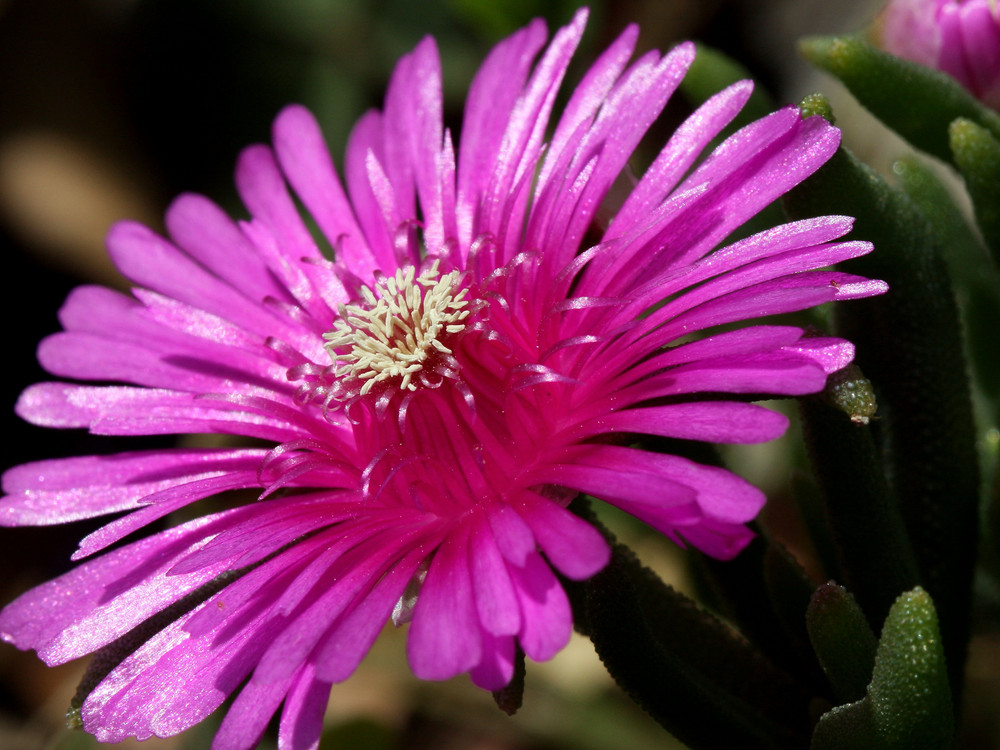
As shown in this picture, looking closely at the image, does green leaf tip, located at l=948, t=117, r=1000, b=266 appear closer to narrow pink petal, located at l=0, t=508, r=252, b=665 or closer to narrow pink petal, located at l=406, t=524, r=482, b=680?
narrow pink petal, located at l=406, t=524, r=482, b=680

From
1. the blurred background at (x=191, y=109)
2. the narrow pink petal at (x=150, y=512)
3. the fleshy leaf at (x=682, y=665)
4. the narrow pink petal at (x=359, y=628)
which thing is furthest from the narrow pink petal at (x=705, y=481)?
the blurred background at (x=191, y=109)

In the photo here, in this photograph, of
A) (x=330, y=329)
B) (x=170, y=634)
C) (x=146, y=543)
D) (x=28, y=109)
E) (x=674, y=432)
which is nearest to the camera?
(x=674, y=432)

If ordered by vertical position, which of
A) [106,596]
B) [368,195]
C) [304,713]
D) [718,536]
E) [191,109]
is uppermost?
[191,109]

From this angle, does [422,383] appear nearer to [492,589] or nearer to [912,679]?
[492,589]

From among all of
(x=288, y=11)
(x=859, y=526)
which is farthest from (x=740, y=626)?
(x=288, y=11)

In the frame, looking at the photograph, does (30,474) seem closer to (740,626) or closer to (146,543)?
(146,543)

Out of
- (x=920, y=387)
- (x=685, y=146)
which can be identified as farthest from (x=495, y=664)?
(x=920, y=387)

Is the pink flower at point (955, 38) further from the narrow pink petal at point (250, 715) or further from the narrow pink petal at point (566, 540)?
the narrow pink petal at point (250, 715)
